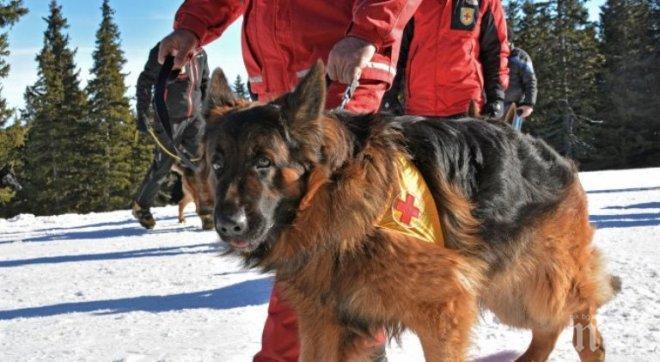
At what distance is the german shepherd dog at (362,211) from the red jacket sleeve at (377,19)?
363mm

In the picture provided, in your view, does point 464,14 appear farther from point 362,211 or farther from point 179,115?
point 179,115

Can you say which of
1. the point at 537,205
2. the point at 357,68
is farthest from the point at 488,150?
the point at 357,68

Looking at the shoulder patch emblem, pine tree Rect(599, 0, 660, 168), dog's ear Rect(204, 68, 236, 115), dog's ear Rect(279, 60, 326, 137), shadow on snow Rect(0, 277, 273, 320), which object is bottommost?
shadow on snow Rect(0, 277, 273, 320)

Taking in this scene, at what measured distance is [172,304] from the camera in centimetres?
422

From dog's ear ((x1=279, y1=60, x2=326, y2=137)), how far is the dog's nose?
41cm

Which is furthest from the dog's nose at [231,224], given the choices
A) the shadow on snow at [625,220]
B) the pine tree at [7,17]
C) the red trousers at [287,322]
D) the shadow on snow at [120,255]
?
the pine tree at [7,17]

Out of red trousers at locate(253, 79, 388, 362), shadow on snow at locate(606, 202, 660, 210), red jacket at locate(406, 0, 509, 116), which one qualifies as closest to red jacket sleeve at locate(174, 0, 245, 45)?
red trousers at locate(253, 79, 388, 362)

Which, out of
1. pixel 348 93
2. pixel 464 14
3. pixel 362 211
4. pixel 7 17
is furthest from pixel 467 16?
pixel 7 17

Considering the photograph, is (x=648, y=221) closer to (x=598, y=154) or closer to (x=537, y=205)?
(x=537, y=205)

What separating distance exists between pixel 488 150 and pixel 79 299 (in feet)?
11.5

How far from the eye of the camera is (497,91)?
13.9ft

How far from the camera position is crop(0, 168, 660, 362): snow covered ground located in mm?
3164

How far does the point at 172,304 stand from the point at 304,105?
2.60 meters

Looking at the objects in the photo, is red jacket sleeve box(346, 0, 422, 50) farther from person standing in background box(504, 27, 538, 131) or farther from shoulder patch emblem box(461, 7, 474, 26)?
person standing in background box(504, 27, 538, 131)
